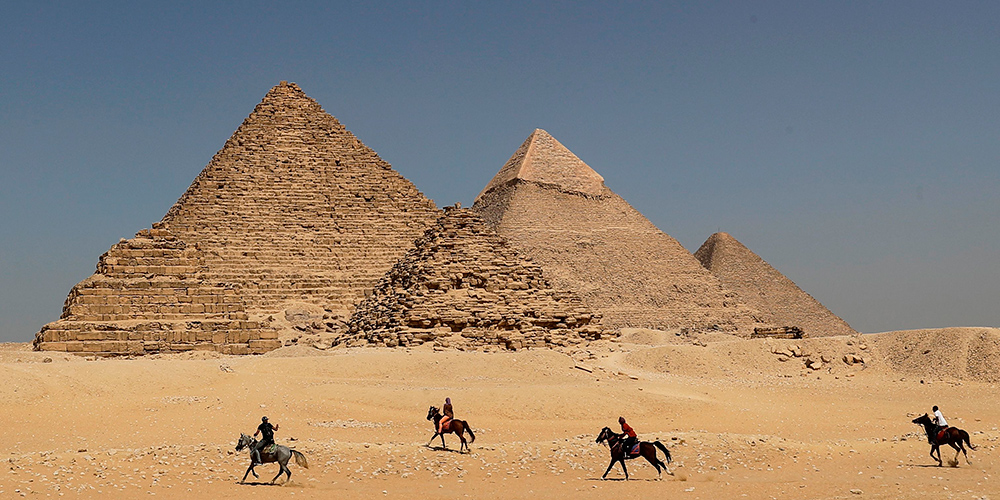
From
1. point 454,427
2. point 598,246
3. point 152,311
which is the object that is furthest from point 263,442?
point 598,246

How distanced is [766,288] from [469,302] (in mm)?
42728

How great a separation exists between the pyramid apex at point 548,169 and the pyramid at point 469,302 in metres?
33.2

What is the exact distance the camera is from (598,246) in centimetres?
5341

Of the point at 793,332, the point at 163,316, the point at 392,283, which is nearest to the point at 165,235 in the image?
the point at 163,316

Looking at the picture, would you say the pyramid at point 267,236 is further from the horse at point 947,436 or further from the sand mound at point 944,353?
the horse at point 947,436

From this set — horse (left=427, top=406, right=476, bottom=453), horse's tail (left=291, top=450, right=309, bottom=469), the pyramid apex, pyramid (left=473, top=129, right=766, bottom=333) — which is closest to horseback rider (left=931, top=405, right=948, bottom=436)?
horse (left=427, top=406, right=476, bottom=453)

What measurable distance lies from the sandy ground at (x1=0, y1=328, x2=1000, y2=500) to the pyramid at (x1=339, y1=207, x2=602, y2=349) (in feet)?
2.52

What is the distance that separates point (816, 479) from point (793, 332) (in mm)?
22743

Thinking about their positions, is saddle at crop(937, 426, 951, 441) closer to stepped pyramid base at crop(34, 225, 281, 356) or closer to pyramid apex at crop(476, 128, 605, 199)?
stepped pyramid base at crop(34, 225, 281, 356)

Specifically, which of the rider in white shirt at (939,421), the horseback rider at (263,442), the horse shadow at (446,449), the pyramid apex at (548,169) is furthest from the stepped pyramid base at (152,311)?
the pyramid apex at (548,169)

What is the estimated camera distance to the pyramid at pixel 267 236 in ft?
62.2

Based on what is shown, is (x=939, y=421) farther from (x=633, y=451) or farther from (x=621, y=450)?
(x=621, y=450)

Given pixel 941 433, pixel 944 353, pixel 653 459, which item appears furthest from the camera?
pixel 944 353

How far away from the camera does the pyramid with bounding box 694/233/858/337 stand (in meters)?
56.8
